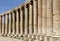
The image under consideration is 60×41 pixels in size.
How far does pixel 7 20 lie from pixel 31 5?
8.56m

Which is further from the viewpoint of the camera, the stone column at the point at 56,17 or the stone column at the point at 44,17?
the stone column at the point at 44,17

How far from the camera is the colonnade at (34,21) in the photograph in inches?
629

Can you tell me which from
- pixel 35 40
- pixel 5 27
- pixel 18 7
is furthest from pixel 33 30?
pixel 5 27

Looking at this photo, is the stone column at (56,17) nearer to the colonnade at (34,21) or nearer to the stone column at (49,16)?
the colonnade at (34,21)

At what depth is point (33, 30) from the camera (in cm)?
2311

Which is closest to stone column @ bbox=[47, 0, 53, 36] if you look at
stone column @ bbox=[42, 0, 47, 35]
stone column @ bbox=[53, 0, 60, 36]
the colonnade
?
the colonnade

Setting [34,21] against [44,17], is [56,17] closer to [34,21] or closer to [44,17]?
[44,17]

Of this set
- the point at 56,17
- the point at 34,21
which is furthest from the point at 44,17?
the point at 56,17

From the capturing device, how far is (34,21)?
73.3 ft

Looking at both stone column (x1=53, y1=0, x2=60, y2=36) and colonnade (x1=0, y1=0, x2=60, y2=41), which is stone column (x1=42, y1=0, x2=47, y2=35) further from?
stone column (x1=53, y1=0, x2=60, y2=36)

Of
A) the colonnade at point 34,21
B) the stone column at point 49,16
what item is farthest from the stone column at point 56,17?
the stone column at point 49,16

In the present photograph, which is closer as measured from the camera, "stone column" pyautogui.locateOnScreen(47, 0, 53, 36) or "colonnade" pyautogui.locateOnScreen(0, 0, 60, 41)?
"colonnade" pyautogui.locateOnScreen(0, 0, 60, 41)

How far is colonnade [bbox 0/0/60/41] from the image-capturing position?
52.4 feet

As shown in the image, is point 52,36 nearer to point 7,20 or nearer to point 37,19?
point 37,19
